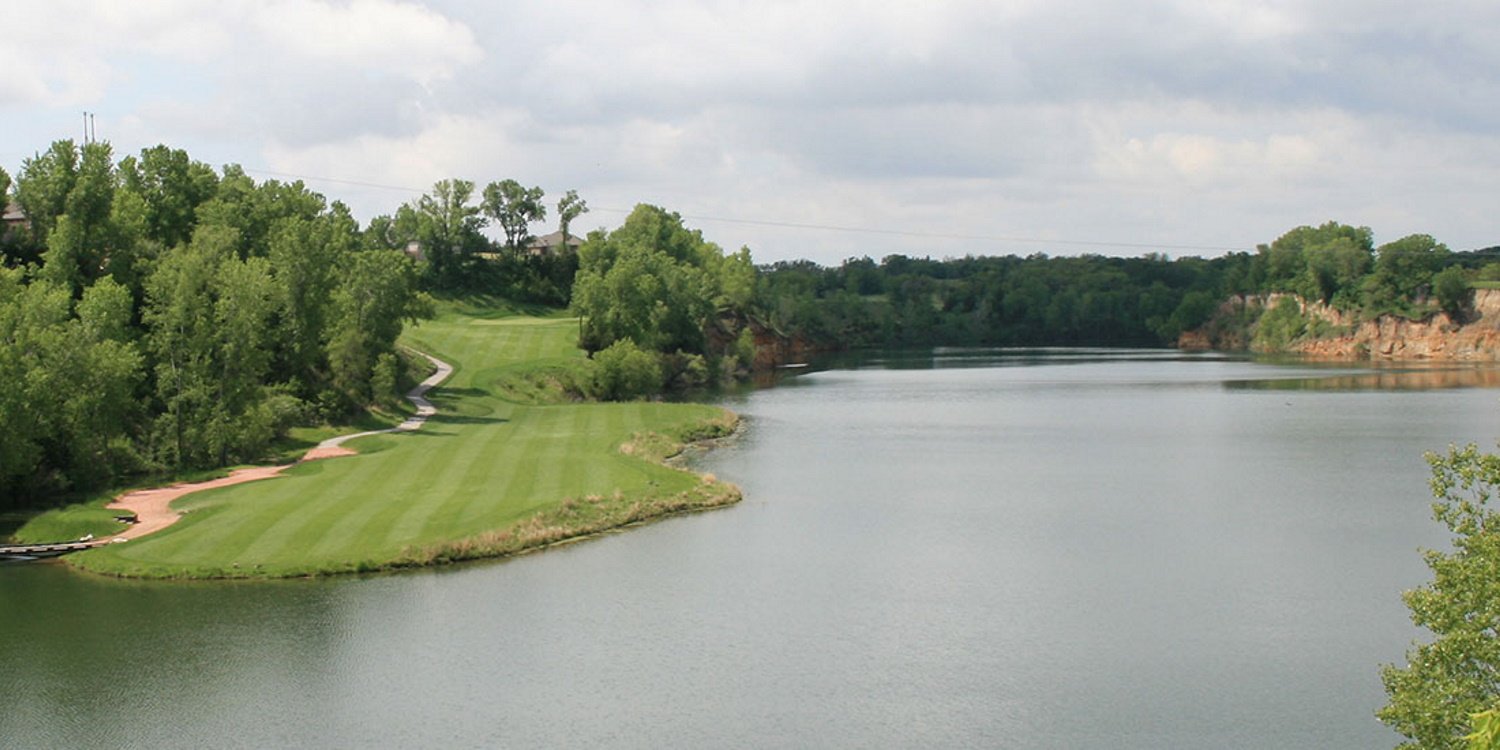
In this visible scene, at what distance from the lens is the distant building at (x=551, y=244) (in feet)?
466

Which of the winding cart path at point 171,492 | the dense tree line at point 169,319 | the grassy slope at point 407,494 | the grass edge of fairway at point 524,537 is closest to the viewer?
the grass edge of fairway at point 524,537

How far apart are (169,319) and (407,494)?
52.0ft

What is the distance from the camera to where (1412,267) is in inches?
5955

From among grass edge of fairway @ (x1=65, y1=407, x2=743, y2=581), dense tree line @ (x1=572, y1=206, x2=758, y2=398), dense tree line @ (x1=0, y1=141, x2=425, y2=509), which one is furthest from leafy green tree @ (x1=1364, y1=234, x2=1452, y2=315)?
grass edge of fairway @ (x1=65, y1=407, x2=743, y2=581)

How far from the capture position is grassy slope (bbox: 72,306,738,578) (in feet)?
117

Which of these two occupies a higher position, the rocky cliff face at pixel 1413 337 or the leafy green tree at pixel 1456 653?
the rocky cliff face at pixel 1413 337

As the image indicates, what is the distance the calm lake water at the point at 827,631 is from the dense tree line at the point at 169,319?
1190 cm

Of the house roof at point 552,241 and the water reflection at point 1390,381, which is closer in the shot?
the water reflection at point 1390,381

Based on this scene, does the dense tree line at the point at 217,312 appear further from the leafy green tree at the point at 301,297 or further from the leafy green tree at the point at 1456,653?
the leafy green tree at the point at 1456,653

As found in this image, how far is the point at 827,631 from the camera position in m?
29.0

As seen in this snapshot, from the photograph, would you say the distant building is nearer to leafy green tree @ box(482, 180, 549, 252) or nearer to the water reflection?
leafy green tree @ box(482, 180, 549, 252)

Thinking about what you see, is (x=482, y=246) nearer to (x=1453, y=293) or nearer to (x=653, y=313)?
(x=653, y=313)

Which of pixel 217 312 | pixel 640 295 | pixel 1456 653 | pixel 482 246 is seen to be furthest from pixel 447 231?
pixel 1456 653

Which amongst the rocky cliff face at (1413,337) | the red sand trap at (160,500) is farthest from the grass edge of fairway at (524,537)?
the rocky cliff face at (1413,337)
